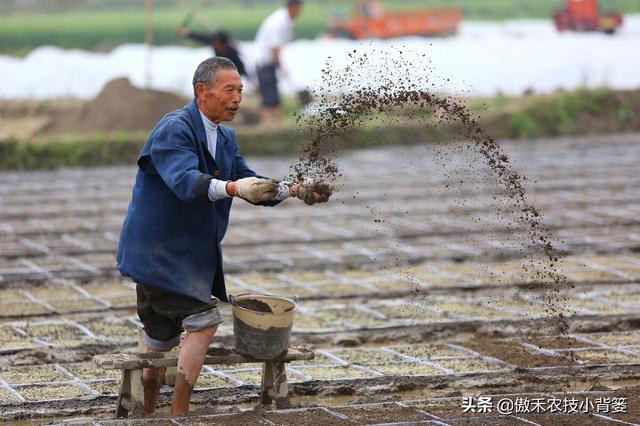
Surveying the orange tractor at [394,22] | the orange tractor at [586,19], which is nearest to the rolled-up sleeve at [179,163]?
the orange tractor at [394,22]

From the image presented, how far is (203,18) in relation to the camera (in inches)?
651

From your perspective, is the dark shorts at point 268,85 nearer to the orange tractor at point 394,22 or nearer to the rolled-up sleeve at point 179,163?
the orange tractor at point 394,22

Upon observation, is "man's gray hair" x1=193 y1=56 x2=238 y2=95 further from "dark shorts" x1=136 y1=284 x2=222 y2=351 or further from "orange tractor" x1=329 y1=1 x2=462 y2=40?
"orange tractor" x1=329 y1=1 x2=462 y2=40

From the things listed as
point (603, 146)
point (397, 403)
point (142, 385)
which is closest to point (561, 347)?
point (397, 403)

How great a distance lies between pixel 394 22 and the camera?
56.3 ft

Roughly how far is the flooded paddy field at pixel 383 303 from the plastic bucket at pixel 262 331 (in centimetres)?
24

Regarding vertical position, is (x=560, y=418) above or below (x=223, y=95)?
below

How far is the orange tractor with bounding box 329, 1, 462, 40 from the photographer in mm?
16969

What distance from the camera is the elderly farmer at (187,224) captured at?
447cm

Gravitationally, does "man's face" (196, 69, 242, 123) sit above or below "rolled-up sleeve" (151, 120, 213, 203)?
above

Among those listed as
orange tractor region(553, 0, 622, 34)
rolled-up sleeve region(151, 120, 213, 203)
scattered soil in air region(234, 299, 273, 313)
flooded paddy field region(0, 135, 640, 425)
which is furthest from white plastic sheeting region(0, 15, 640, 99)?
rolled-up sleeve region(151, 120, 213, 203)

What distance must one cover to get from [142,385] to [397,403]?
103 centimetres

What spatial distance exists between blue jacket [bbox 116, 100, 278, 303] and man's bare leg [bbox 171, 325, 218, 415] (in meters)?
0.15

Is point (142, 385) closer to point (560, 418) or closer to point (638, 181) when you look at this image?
point (560, 418)
